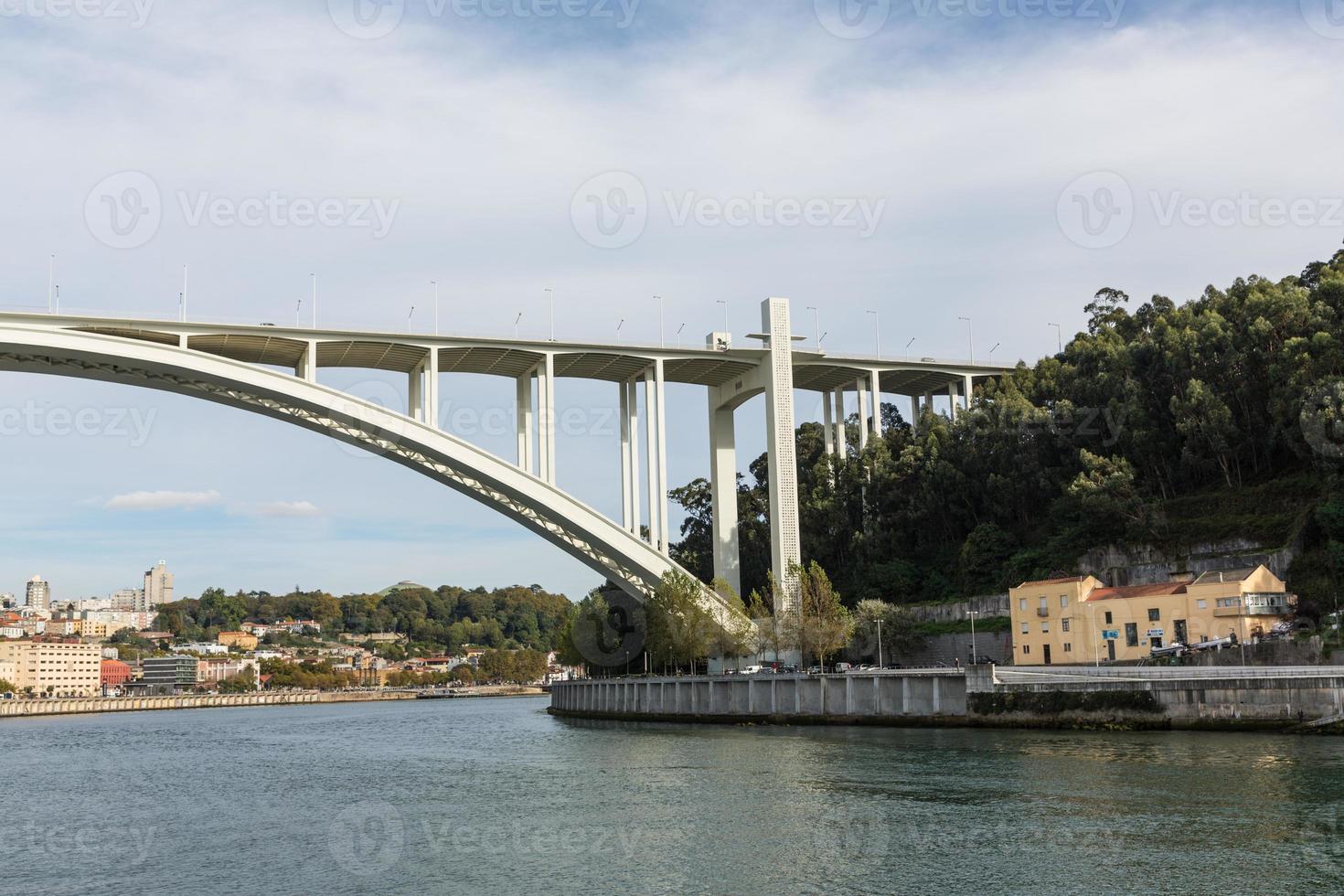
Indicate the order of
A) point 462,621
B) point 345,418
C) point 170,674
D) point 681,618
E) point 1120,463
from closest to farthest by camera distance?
point 345,418 < point 1120,463 < point 681,618 < point 170,674 < point 462,621

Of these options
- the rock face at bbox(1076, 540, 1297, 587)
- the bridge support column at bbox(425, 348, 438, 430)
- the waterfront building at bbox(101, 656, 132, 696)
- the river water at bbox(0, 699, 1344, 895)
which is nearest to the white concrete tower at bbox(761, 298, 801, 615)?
the rock face at bbox(1076, 540, 1297, 587)

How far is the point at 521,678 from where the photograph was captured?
14925cm

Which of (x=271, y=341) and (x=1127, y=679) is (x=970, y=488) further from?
(x=271, y=341)

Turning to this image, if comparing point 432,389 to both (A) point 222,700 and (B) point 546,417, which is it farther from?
(A) point 222,700

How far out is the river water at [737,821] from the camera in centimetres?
1582

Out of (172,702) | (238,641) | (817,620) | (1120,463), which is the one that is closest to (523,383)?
(817,620)

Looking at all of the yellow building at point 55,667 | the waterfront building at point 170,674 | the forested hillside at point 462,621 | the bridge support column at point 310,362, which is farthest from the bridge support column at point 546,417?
the forested hillside at point 462,621

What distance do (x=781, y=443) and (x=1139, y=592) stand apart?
14096 millimetres

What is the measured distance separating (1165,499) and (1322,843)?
30031 mm

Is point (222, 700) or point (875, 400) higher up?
point (875, 400)

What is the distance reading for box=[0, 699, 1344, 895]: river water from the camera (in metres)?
15.8

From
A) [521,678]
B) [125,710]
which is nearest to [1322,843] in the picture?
[125,710]

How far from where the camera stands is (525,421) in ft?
147

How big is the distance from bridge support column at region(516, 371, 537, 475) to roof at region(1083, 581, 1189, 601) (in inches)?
746
